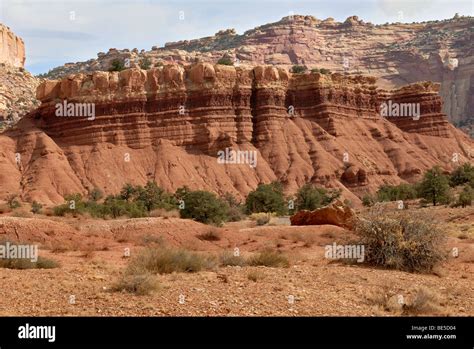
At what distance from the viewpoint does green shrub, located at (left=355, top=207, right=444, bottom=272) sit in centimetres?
1514

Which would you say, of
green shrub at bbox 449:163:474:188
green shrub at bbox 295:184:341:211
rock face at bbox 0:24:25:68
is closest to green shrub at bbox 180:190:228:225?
green shrub at bbox 295:184:341:211

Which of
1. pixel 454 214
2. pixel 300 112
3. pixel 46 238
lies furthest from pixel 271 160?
pixel 46 238

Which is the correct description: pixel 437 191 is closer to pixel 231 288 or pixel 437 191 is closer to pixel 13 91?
pixel 231 288

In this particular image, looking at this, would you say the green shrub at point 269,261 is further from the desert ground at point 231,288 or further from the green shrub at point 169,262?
the green shrub at point 169,262

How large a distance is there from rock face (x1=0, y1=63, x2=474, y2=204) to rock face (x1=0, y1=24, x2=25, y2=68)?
55.6m

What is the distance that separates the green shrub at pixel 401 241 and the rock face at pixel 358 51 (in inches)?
4005

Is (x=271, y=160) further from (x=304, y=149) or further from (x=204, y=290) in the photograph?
(x=204, y=290)

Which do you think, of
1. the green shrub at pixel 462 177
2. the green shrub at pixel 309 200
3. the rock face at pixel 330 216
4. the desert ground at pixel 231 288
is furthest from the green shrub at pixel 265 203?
the desert ground at pixel 231 288

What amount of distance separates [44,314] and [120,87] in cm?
5607

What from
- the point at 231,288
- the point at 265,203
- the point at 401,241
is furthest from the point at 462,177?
the point at 231,288

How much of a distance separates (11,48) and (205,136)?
7018 centimetres

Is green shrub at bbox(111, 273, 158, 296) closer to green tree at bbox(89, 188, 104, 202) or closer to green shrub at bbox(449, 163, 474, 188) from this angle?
green tree at bbox(89, 188, 104, 202)

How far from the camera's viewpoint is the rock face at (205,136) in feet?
189

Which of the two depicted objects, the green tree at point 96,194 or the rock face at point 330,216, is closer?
the rock face at point 330,216
